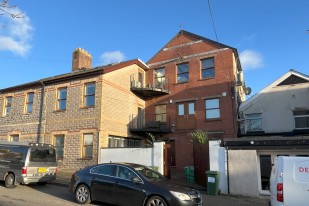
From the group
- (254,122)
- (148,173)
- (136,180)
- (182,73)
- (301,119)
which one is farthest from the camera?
(182,73)

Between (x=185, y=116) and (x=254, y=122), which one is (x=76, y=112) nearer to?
(x=185, y=116)

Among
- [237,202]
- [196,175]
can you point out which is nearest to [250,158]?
[237,202]

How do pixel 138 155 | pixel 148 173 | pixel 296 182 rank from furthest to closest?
pixel 138 155
pixel 148 173
pixel 296 182

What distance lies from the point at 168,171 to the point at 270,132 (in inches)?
345

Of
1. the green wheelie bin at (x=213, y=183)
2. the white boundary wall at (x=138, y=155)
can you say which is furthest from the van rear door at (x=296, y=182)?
the white boundary wall at (x=138, y=155)

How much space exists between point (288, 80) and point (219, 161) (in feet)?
36.5

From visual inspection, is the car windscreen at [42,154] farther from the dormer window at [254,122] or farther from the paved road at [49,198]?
the dormer window at [254,122]

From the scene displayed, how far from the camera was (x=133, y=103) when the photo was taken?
78.1ft

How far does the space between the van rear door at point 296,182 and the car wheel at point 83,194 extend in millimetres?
6215

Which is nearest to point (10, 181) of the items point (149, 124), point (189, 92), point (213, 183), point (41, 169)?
point (41, 169)

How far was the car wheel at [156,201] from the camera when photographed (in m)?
8.56

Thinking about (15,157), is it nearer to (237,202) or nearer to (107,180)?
(107,180)

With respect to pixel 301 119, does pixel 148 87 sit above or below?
above

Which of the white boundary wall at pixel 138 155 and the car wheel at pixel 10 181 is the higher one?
the white boundary wall at pixel 138 155
